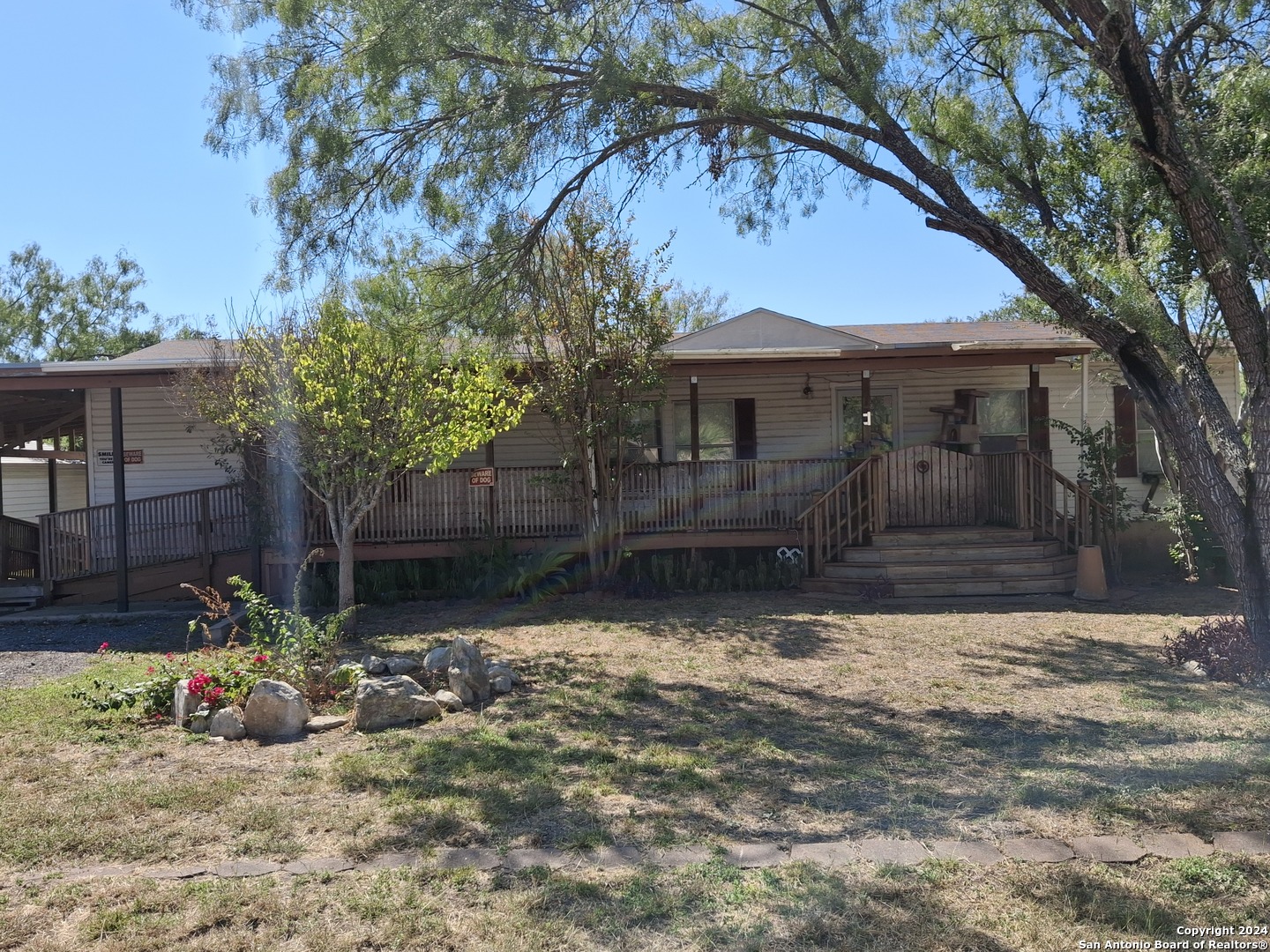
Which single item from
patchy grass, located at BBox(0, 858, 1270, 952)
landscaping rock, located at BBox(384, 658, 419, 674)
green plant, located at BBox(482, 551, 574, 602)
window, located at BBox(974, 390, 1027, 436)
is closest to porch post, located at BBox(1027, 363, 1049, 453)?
window, located at BBox(974, 390, 1027, 436)

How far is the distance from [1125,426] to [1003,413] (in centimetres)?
201

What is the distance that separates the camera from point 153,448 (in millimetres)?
14195

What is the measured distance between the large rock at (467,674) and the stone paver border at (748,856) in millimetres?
2745

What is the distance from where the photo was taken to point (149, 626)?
11.0 metres

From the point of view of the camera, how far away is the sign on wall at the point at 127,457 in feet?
46.0

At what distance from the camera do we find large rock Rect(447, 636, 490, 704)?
6.96 meters

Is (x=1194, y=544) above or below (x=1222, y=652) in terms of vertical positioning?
above

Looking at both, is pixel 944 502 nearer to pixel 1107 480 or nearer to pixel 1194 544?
pixel 1107 480

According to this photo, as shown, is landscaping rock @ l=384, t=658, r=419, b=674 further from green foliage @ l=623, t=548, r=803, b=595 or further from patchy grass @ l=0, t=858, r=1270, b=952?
green foliage @ l=623, t=548, r=803, b=595

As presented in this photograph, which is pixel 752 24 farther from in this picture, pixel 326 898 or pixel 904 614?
pixel 326 898

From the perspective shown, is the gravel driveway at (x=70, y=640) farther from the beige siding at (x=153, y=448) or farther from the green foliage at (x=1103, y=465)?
the green foliage at (x=1103, y=465)

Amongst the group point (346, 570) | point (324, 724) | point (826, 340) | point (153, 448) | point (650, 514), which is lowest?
point (324, 724)

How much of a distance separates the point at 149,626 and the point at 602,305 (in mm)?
6615

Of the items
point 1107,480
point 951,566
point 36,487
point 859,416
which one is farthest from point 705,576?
point 36,487
